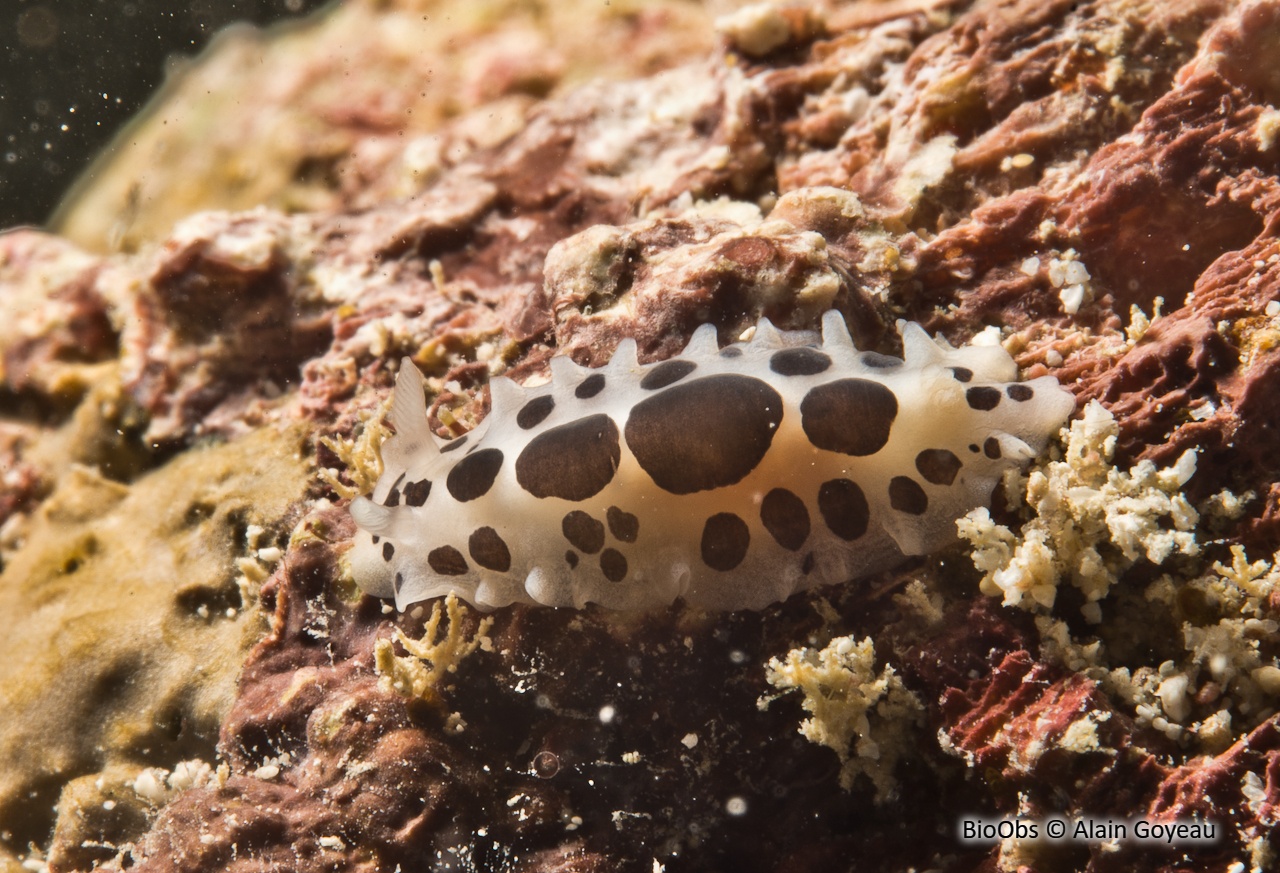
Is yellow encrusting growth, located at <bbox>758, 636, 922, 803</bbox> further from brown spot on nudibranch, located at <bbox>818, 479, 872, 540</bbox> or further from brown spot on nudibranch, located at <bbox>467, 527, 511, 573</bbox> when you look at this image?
brown spot on nudibranch, located at <bbox>467, 527, 511, 573</bbox>

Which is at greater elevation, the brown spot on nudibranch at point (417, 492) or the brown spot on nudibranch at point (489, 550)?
the brown spot on nudibranch at point (417, 492)

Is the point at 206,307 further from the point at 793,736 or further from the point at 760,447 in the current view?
the point at 793,736

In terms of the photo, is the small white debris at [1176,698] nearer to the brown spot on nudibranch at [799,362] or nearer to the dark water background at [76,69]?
the brown spot on nudibranch at [799,362]

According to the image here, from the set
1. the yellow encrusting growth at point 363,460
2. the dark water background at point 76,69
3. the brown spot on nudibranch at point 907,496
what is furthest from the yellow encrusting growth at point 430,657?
the dark water background at point 76,69

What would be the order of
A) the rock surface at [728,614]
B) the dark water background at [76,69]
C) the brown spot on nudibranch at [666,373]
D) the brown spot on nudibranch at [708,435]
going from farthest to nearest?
the dark water background at [76,69] < the brown spot on nudibranch at [666,373] < the brown spot on nudibranch at [708,435] < the rock surface at [728,614]

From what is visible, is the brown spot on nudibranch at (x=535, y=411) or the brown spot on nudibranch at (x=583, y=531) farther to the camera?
the brown spot on nudibranch at (x=535, y=411)

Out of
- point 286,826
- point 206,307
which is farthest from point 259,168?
point 286,826

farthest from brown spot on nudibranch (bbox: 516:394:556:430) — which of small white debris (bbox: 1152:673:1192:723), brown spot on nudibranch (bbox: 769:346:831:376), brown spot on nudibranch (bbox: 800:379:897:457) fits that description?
small white debris (bbox: 1152:673:1192:723)
